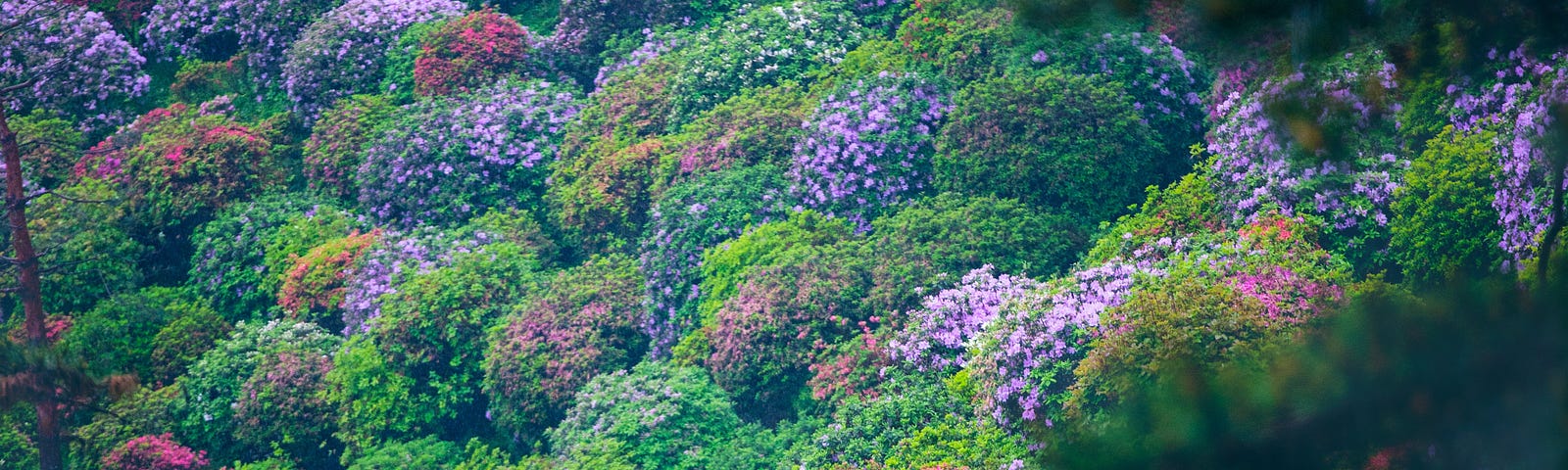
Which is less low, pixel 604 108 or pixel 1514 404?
pixel 1514 404

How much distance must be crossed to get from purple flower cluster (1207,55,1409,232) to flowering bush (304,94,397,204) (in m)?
8.00

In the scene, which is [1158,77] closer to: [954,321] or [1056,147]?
[1056,147]

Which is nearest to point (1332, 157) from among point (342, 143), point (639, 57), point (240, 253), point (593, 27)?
point (639, 57)

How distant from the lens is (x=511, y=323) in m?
9.95

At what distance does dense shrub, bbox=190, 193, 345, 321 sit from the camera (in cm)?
1137

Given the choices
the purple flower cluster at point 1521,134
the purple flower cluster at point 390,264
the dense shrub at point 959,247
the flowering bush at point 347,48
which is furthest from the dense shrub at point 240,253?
the purple flower cluster at point 1521,134

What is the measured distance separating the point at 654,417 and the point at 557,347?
1.38 metres

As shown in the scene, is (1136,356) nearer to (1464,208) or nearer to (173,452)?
(1464,208)

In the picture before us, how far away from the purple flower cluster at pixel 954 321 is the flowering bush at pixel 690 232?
192cm

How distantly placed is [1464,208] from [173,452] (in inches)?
366

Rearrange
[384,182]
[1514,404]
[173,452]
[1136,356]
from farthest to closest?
[384,182] < [173,452] < [1136,356] < [1514,404]

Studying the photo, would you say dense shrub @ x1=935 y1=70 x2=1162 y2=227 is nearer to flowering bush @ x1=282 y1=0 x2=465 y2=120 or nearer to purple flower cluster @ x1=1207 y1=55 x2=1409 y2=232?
purple flower cluster @ x1=1207 y1=55 x2=1409 y2=232

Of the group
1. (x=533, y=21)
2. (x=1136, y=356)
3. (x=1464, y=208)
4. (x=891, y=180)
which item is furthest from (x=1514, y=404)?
(x=533, y=21)

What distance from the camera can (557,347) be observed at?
9.70m
